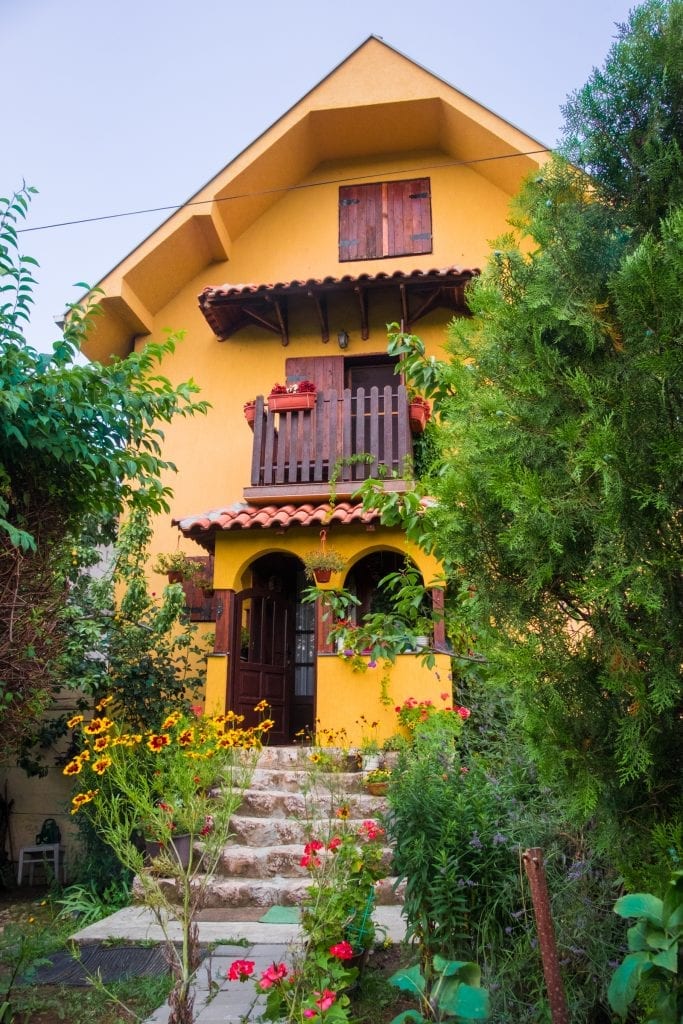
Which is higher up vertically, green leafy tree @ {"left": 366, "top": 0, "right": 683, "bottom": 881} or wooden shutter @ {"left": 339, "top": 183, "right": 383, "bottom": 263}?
wooden shutter @ {"left": 339, "top": 183, "right": 383, "bottom": 263}

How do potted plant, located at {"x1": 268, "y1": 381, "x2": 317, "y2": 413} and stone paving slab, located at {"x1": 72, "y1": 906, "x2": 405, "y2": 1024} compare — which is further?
potted plant, located at {"x1": 268, "y1": 381, "x2": 317, "y2": 413}

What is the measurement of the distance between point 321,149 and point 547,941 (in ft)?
37.4

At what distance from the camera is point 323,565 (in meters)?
7.86

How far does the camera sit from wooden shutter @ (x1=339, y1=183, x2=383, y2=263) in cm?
1070

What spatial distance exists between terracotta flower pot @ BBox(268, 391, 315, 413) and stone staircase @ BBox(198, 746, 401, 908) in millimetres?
4224

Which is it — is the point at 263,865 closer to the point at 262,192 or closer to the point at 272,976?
the point at 272,976

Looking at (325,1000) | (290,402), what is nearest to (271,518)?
(290,402)

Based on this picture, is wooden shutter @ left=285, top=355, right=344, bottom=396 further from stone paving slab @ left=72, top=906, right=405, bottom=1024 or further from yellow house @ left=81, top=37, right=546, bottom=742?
stone paving slab @ left=72, top=906, right=405, bottom=1024

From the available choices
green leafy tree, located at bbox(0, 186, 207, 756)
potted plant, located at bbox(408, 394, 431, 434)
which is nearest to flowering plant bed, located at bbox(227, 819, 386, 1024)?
green leafy tree, located at bbox(0, 186, 207, 756)

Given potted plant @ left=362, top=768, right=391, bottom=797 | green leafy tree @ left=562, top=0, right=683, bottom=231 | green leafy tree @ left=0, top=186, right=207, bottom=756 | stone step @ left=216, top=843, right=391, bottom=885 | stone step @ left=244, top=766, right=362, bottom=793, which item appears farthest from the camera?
stone step @ left=244, top=766, right=362, bottom=793

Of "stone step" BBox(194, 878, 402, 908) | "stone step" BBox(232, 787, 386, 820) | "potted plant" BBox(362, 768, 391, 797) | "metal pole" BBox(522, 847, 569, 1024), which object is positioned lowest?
"stone step" BBox(194, 878, 402, 908)

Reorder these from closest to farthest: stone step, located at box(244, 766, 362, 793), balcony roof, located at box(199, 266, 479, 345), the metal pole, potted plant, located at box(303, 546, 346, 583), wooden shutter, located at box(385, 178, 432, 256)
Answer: the metal pole → stone step, located at box(244, 766, 362, 793) → potted plant, located at box(303, 546, 346, 583) → balcony roof, located at box(199, 266, 479, 345) → wooden shutter, located at box(385, 178, 432, 256)

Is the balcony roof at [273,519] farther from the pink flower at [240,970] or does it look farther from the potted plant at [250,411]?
the pink flower at [240,970]

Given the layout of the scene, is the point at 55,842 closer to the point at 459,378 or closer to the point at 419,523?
the point at 419,523
